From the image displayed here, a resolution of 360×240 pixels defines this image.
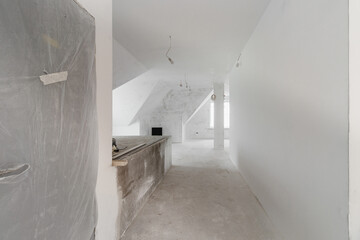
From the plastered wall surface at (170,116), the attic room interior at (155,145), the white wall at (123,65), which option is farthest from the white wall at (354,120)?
the plastered wall surface at (170,116)

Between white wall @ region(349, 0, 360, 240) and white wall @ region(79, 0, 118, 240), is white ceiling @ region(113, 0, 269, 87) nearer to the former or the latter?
white wall @ region(79, 0, 118, 240)

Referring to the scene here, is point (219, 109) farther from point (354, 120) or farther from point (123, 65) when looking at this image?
point (354, 120)

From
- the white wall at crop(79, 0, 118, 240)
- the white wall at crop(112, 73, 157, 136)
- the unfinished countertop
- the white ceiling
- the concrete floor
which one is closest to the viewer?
the white wall at crop(79, 0, 118, 240)

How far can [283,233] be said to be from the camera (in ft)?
4.89

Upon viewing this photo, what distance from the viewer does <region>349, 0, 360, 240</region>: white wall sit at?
794 millimetres

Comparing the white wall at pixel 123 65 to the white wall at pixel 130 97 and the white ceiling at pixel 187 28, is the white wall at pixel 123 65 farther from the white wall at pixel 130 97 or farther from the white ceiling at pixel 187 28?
the white wall at pixel 130 97

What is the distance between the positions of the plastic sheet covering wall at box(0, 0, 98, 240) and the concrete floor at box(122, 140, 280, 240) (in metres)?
0.81

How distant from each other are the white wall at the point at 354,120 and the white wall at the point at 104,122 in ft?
4.77

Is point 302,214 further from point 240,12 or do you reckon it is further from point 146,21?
point 146,21

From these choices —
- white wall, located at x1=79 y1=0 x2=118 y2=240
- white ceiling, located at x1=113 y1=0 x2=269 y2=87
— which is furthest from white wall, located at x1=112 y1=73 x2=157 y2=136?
white wall, located at x1=79 y1=0 x2=118 y2=240

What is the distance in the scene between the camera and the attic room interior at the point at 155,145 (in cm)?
68

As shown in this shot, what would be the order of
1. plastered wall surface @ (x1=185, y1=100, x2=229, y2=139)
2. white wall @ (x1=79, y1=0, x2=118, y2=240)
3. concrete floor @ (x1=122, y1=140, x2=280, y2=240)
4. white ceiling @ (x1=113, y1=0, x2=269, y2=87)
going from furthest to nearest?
1. plastered wall surface @ (x1=185, y1=100, x2=229, y2=139)
2. white ceiling @ (x1=113, y1=0, x2=269, y2=87)
3. concrete floor @ (x1=122, y1=140, x2=280, y2=240)
4. white wall @ (x1=79, y1=0, x2=118, y2=240)

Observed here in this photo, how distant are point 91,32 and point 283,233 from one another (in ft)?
7.14

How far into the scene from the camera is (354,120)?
810 millimetres
